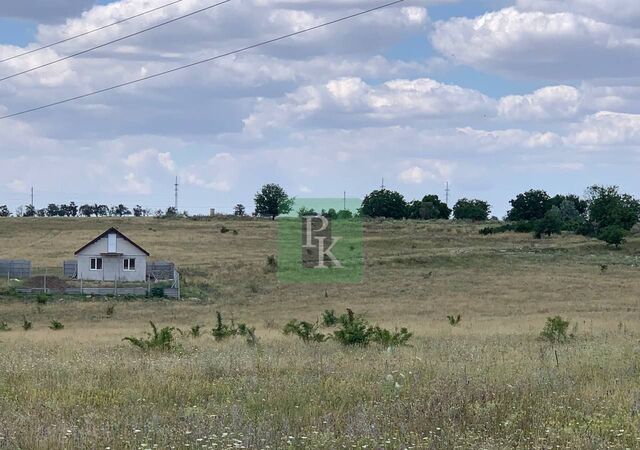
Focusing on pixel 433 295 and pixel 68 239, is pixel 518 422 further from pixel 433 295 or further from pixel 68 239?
pixel 68 239

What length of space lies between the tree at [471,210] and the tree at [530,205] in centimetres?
838

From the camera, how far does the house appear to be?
65.9 m

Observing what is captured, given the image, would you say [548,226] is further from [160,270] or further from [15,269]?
[15,269]

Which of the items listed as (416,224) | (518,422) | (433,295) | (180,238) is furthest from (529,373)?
(416,224)

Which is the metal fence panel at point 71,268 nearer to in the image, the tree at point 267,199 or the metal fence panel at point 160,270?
the metal fence panel at point 160,270

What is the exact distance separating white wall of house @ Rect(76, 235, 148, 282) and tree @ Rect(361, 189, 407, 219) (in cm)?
8238

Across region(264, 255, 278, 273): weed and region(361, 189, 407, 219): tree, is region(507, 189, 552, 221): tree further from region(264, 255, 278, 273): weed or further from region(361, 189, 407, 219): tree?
region(264, 255, 278, 273): weed

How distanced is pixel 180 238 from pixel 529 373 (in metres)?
89.1

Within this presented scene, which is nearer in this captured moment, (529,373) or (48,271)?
(529,373)

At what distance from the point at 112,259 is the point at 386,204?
8561cm

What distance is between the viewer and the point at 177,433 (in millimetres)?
6941

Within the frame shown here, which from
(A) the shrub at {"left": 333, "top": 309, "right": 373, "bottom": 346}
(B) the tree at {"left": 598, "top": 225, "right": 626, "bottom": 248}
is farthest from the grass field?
(B) the tree at {"left": 598, "top": 225, "right": 626, "bottom": 248}

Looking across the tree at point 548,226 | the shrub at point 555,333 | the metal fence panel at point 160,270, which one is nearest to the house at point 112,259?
the metal fence panel at point 160,270

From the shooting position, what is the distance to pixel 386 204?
485 feet
